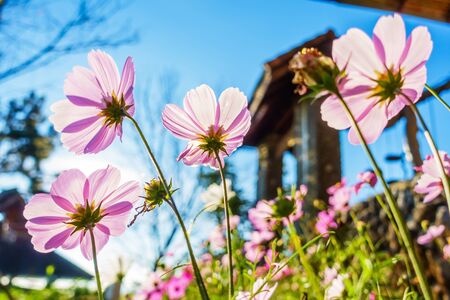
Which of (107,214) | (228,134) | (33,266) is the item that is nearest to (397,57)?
(228,134)

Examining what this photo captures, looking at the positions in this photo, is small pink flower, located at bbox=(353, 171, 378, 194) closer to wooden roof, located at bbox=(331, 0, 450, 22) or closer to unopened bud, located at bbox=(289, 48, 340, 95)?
unopened bud, located at bbox=(289, 48, 340, 95)

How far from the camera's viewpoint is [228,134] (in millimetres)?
419

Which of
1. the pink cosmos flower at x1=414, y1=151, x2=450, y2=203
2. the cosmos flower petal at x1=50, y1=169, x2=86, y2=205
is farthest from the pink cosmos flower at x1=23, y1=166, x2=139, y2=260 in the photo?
the pink cosmos flower at x1=414, y1=151, x2=450, y2=203

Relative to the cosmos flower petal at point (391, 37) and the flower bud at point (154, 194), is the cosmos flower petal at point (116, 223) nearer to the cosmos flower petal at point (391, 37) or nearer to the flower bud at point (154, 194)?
the flower bud at point (154, 194)

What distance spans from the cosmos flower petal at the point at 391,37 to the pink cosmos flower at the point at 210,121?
0.12 meters

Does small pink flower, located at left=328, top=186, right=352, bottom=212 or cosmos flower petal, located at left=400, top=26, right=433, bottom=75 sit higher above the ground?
cosmos flower petal, located at left=400, top=26, right=433, bottom=75

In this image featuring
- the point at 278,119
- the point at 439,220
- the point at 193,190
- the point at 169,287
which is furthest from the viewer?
the point at 193,190

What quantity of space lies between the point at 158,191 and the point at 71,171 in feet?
0.26

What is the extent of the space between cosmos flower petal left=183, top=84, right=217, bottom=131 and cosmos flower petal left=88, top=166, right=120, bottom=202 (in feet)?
0.28

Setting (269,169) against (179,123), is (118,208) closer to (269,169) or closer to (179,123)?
(179,123)

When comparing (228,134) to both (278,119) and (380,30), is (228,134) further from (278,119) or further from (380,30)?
(278,119)

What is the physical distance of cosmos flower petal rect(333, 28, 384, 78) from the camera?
1.07 feet

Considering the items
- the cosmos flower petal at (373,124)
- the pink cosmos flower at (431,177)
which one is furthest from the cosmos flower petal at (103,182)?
the pink cosmos flower at (431,177)

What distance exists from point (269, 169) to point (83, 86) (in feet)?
16.6
